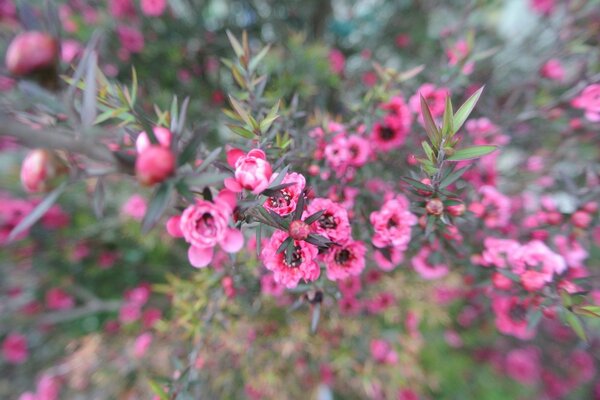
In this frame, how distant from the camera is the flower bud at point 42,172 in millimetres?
363

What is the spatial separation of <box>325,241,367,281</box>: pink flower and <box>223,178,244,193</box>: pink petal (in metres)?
0.23

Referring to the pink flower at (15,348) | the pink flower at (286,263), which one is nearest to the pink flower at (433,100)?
the pink flower at (286,263)

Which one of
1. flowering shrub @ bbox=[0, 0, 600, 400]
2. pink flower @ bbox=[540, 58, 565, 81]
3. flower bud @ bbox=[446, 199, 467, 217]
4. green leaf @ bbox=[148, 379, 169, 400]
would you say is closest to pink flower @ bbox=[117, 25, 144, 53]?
flowering shrub @ bbox=[0, 0, 600, 400]

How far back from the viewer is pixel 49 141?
32 cm

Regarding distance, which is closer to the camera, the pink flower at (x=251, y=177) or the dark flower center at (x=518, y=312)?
the pink flower at (x=251, y=177)

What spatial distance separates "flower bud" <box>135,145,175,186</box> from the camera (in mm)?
354

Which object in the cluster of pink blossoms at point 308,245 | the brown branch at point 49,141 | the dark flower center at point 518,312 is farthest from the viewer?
the dark flower center at point 518,312

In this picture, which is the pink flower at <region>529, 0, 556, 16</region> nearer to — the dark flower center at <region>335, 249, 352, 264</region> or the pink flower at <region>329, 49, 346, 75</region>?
the pink flower at <region>329, 49, 346, 75</region>

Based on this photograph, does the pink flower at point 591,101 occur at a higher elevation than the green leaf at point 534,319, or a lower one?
higher

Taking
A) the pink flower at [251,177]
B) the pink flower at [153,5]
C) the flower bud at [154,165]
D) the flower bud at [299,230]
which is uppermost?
the pink flower at [153,5]

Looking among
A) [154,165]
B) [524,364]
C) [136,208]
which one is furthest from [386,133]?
[524,364]

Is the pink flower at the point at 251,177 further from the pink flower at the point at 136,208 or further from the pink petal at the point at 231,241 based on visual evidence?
the pink flower at the point at 136,208

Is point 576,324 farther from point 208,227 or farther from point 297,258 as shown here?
point 208,227

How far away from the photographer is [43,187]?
37cm
